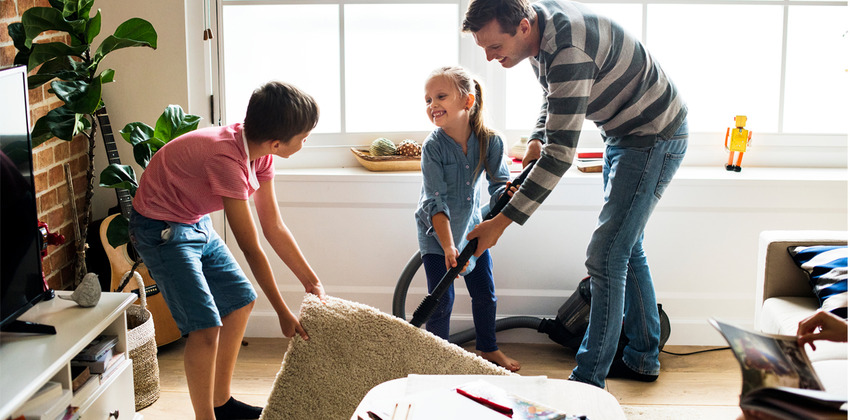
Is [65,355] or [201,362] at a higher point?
[65,355]

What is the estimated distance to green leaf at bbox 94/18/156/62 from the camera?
2.37m

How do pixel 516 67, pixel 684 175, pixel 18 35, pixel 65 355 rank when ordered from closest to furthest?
pixel 65 355 < pixel 18 35 < pixel 684 175 < pixel 516 67

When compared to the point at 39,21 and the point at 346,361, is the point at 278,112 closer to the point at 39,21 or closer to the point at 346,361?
the point at 346,361

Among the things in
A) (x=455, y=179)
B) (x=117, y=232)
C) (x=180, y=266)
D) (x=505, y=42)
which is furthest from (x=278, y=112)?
(x=117, y=232)

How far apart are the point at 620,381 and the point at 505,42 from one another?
125cm

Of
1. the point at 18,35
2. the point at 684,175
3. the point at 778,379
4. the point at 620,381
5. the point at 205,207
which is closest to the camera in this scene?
the point at 778,379

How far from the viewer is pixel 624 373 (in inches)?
107

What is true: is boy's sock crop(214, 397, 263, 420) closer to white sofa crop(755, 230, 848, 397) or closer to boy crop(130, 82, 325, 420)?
boy crop(130, 82, 325, 420)

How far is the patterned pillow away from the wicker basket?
1.92 metres

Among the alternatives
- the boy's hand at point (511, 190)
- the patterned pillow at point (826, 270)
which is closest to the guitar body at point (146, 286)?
the boy's hand at point (511, 190)

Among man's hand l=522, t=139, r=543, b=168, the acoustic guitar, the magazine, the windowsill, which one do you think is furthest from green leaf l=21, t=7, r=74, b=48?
the magazine

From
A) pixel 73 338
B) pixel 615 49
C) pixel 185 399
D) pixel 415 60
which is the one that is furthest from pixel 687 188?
pixel 73 338

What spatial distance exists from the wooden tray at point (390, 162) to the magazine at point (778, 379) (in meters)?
1.83

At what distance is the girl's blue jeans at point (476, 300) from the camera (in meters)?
2.58
